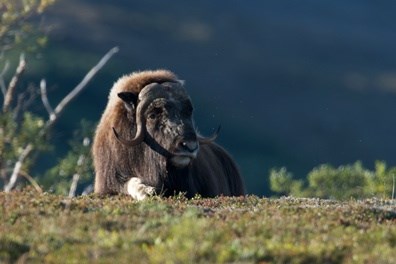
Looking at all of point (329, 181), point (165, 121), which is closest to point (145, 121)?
point (165, 121)

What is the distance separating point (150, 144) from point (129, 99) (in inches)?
24.8

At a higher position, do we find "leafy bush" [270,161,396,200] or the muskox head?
the muskox head

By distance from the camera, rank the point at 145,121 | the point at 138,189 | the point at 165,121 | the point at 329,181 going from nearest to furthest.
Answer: the point at 138,189, the point at 165,121, the point at 145,121, the point at 329,181

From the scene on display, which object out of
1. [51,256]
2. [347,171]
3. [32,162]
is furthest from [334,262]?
[347,171]

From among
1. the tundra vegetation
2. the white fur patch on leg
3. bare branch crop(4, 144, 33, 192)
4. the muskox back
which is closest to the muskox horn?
the white fur patch on leg

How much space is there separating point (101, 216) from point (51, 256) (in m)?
1.71

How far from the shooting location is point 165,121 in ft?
48.1

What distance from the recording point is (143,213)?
411 inches

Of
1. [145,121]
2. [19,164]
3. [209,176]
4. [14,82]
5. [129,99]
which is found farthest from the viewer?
[19,164]

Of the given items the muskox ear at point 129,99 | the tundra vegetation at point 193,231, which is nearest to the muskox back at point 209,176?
the muskox ear at point 129,99

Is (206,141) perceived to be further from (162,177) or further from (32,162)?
(32,162)

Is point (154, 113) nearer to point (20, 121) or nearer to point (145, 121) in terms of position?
point (145, 121)

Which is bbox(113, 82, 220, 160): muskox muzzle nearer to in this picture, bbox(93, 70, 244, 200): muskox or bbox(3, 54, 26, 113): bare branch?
bbox(93, 70, 244, 200): muskox

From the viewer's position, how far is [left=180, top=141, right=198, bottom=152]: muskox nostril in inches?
566
